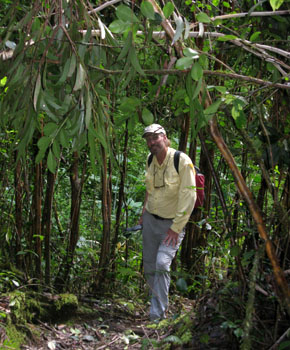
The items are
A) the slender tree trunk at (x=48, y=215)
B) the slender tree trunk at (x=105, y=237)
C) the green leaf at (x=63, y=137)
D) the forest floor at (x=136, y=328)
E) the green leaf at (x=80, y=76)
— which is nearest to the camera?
the green leaf at (x=80, y=76)

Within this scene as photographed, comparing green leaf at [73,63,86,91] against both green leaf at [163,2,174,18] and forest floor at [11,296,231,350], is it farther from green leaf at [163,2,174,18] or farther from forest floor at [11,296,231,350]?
forest floor at [11,296,231,350]

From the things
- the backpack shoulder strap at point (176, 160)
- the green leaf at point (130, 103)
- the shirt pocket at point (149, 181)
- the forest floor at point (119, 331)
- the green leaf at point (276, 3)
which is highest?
the green leaf at point (276, 3)

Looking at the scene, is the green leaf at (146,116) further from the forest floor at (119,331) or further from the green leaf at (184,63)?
the forest floor at (119,331)

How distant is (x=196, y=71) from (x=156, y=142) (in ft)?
8.78

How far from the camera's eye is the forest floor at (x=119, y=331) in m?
2.88

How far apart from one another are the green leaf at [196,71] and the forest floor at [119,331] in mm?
1309

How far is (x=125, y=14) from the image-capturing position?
2.21 metres

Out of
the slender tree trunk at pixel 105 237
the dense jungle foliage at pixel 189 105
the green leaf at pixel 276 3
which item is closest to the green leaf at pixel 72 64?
the dense jungle foliage at pixel 189 105

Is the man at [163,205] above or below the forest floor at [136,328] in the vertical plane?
above

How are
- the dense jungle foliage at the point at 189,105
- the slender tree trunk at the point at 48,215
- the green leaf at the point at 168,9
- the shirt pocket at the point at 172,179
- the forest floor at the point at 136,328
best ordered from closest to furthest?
1. the green leaf at the point at 168,9
2. the dense jungle foliage at the point at 189,105
3. the forest floor at the point at 136,328
4. the shirt pocket at the point at 172,179
5. the slender tree trunk at the point at 48,215

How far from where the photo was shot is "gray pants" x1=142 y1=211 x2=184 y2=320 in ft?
15.5

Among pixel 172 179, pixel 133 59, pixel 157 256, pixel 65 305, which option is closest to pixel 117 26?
pixel 133 59

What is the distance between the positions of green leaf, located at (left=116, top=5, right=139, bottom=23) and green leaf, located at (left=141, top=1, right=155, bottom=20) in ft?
0.27

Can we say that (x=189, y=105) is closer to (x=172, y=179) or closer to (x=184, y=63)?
(x=184, y=63)
